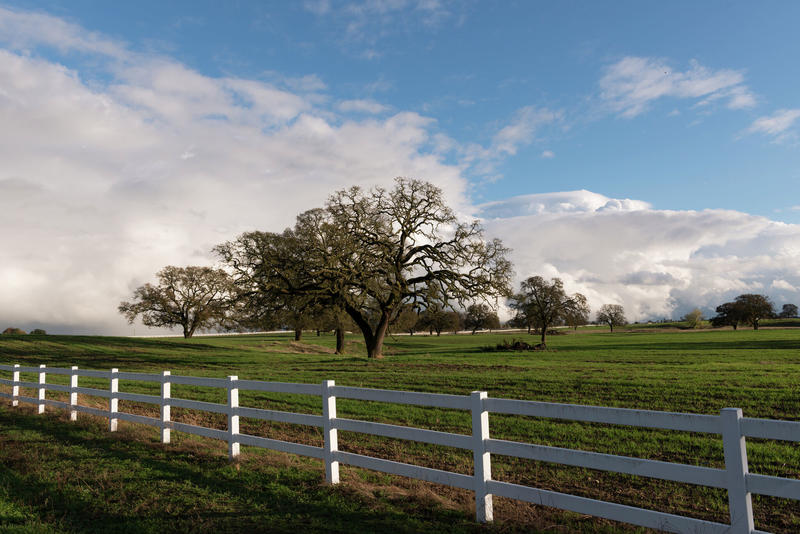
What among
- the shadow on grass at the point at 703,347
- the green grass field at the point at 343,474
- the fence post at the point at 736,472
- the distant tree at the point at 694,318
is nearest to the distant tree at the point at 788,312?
the distant tree at the point at 694,318

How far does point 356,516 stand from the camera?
6266 millimetres

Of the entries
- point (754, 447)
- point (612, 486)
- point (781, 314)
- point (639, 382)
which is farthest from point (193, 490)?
point (781, 314)

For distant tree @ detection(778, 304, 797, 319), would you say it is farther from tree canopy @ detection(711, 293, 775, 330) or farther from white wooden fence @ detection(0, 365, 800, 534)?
white wooden fence @ detection(0, 365, 800, 534)

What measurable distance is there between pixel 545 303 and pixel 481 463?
197 feet

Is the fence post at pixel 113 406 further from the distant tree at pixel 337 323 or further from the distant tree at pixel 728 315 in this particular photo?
the distant tree at pixel 728 315

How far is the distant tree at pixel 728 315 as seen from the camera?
108 metres

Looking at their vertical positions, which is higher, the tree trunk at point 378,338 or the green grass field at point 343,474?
the tree trunk at point 378,338

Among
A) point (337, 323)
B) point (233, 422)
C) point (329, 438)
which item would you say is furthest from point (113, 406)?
point (337, 323)

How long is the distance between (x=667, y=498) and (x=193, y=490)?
22.7ft

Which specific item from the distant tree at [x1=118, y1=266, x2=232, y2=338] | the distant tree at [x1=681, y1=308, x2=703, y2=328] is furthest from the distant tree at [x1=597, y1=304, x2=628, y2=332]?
the distant tree at [x1=118, y1=266, x2=232, y2=338]

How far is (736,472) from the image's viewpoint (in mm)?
4754

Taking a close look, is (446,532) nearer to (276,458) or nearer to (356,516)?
(356,516)

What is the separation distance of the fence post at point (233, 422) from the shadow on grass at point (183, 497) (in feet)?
0.99

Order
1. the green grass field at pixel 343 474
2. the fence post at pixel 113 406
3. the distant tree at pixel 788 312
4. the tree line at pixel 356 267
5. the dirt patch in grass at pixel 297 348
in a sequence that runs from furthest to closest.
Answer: the distant tree at pixel 788 312
the dirt patch in grass at pixel 297 348
the tree line at pixel 356 267
the fence post at pixel 113 406
the green grass field at pixel 343 474
